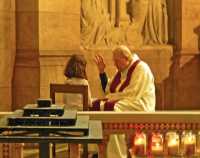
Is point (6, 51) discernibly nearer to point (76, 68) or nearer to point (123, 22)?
point (123, 22)

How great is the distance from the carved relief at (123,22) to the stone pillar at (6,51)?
1514 millimetres

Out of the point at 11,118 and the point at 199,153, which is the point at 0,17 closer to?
the point at 199,153

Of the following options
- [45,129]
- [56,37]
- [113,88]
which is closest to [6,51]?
[56,37]

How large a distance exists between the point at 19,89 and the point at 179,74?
3189 mm

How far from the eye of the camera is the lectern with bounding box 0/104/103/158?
3.71 metres

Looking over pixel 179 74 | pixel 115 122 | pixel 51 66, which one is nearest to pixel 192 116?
pixel 115 122

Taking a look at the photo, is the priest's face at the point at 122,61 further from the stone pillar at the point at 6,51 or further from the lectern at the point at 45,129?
the lectern at the point at 45,129

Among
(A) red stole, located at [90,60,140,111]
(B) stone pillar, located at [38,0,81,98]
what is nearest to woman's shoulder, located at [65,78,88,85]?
(A) red stole, located at [90,60,140,111]

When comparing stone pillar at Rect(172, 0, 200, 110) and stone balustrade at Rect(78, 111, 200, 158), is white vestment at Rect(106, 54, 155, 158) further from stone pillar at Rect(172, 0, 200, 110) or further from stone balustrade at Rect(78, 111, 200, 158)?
stone pillar at Rect(172, 0, 200, 110)

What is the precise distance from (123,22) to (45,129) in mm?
7986

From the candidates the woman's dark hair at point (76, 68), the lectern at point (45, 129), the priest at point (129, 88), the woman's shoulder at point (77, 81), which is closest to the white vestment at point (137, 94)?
the priest at point (129, 88)

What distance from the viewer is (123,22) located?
1158cm

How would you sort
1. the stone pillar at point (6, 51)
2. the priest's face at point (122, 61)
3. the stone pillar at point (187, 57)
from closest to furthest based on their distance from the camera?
the priest's face at point (122, 61) < the stone pillar at point (6, 51) < the stone pillar at point (187, 57)

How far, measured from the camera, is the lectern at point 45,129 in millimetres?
3707
